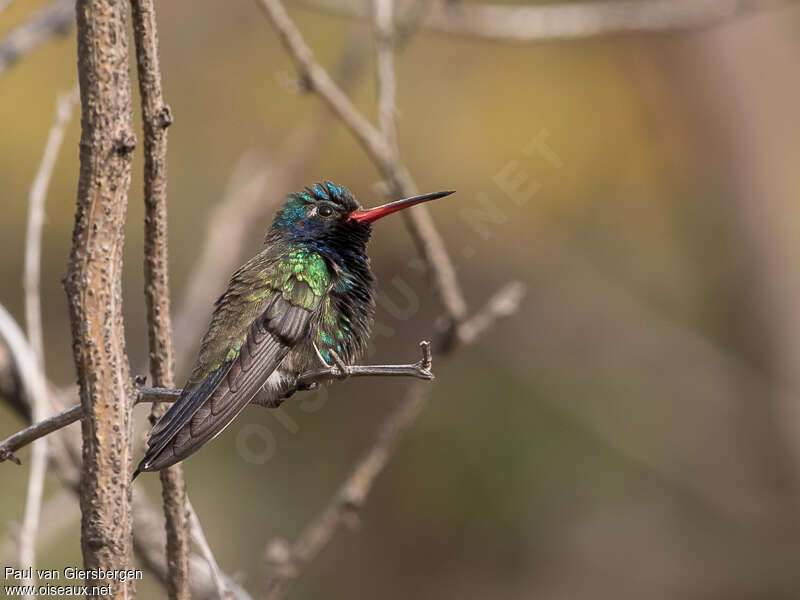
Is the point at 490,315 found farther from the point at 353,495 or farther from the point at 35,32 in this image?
the point at 35,32

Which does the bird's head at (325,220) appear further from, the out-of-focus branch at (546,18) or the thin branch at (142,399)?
the out-of-focus branch at (546,18)

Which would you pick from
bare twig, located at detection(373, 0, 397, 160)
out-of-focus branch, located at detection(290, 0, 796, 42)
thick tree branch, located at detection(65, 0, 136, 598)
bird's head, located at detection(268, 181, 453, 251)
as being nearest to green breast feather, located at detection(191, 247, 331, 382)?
bird's head, located at detection(268, 181, 453, 251)

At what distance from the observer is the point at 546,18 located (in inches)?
208

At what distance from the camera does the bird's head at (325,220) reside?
331cm

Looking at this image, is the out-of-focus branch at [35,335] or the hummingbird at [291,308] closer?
the out-of-focus branch at [35,335]

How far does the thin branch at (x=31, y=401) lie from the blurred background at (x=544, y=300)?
3926 mm

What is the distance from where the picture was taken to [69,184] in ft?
22.3

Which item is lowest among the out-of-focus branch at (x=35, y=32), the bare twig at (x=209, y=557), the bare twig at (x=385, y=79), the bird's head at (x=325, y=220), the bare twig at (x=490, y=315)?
the bare twig at (x=209, y=557)

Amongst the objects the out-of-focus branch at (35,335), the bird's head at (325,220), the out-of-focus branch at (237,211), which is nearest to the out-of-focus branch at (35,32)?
the out-of-focus branch at (35,335)

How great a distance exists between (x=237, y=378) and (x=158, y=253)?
Result: 20.3 inches

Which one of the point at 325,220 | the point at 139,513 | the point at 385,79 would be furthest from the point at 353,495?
the point at 385,79

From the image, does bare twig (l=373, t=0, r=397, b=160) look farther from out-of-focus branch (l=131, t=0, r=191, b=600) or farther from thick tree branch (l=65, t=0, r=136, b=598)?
thick tree branch (l=65, t=0, r=136, b=598)

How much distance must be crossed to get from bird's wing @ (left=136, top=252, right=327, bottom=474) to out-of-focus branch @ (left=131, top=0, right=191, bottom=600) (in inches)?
4.0

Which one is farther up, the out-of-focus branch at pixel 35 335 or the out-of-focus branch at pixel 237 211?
the out-of-focus branch at pixel 237 211
